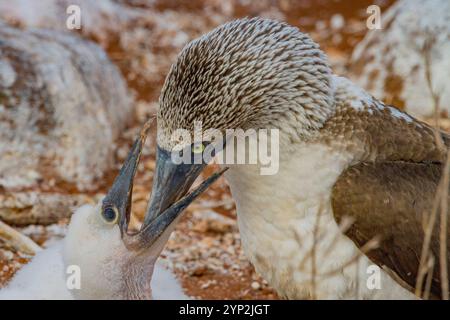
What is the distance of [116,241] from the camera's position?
4699 mm

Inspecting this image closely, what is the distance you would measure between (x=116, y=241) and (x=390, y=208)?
60.5 inches

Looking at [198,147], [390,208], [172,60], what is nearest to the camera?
[198,147]

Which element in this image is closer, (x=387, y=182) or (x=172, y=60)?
(x=387, y=182)

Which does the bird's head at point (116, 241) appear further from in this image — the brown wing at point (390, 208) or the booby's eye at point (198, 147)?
the brown wing at point (390, 208)

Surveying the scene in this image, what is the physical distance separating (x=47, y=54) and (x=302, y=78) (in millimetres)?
3492

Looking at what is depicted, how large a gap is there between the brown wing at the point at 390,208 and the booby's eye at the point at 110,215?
1215mm

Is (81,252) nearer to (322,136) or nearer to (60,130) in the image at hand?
(322,136)

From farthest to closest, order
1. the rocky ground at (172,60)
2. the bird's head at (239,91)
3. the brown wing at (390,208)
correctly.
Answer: the rocky ground at (172,60) < the brown wing at (390,208) < the bird's head at (239,91)

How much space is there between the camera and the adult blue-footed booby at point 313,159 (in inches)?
179

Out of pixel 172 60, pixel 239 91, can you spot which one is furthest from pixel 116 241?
pixel 172 60

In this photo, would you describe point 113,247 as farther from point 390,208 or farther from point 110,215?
point 390,208

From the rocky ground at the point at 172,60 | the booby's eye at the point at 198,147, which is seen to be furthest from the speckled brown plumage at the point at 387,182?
the rocky ground at the point at 172,60

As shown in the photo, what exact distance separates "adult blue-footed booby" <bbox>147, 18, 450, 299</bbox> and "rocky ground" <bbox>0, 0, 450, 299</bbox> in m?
1.54
